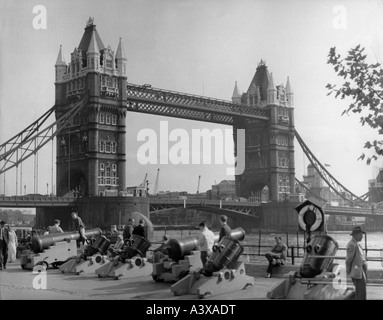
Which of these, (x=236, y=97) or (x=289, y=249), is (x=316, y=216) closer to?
(x=289, y=249)

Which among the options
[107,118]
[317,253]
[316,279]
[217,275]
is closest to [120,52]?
[107,118]

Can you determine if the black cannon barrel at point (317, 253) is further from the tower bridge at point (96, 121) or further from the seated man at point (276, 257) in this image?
the tower bridge at point (96, 121)

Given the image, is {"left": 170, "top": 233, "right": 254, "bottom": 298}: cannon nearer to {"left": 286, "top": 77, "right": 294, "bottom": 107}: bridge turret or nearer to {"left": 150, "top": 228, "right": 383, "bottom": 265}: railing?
{"left": 150, "top": 228, "right": 383, "bottom": 265}: railing

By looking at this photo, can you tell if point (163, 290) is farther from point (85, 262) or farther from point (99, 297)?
point (85, 262)

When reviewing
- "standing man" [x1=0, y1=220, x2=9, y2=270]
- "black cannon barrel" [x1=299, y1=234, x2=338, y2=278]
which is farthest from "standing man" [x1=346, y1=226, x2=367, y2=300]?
"standing man" [x1=0, y1=220, x2=9, y2=270]

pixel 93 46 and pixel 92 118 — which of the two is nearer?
pixel 92 118

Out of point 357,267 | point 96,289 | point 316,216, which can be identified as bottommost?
point 96,289

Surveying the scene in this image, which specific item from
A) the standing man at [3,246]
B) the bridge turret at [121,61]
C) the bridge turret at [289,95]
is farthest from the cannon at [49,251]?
the bridge turret at [289,95]
